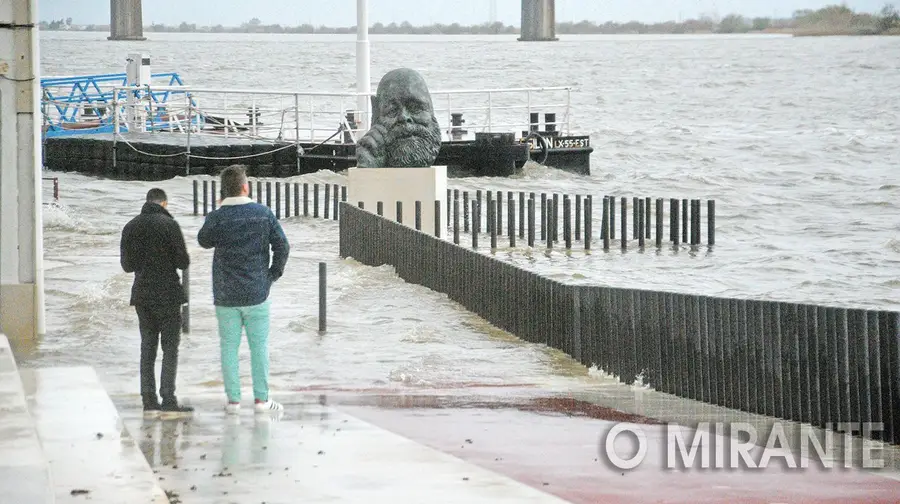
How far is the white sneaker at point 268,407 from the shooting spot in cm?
1066

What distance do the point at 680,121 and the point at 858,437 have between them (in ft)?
304

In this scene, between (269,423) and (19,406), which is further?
(269,423)

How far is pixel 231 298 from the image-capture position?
10281 millimetres

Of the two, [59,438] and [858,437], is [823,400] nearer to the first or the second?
[858,437]

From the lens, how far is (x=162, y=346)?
423 inches

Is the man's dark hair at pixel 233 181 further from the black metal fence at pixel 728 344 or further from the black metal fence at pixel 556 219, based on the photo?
the black metal fence at pixel 556 219

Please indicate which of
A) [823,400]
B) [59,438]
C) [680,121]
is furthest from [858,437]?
[680,121]

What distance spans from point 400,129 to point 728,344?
575 inches

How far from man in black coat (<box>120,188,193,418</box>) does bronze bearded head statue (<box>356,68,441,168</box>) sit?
50.2 ft

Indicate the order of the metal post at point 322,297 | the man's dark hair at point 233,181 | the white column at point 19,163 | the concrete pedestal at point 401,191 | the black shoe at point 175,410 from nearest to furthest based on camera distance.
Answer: the man's dark hair at point 233,181, the black shoe at point 175,410, the white column at point 19,163, the metal post at point 322,297, the concrete pedestal at point 401,191

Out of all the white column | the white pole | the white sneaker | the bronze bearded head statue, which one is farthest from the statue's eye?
the white sneaker

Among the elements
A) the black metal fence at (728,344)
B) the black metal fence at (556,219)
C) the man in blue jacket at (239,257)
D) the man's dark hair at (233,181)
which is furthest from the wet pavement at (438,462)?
the black metal fence at (556,219)

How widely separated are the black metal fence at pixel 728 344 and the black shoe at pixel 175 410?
4.24m

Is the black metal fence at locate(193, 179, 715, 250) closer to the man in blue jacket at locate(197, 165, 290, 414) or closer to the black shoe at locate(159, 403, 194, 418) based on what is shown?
the black shoe at locate(159, 403, 194, 418)
